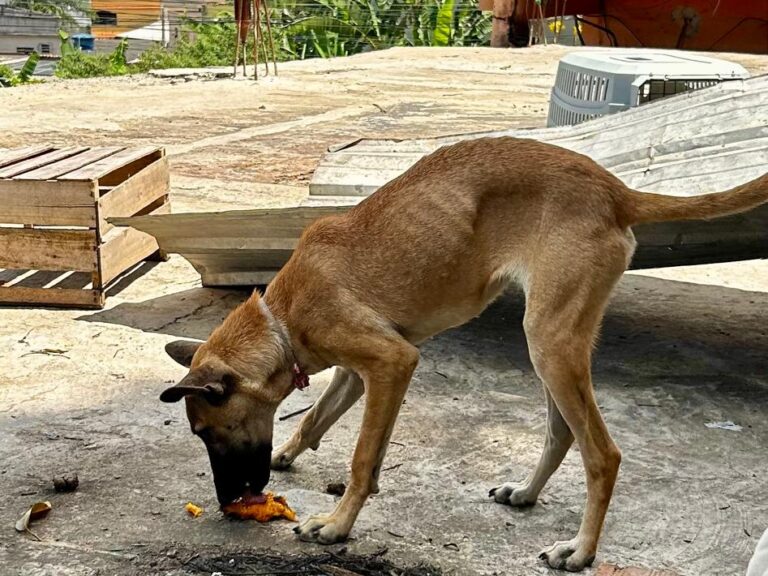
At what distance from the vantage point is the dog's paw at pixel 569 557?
155 inches

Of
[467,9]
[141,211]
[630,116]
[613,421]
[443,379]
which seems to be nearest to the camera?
[613,421]

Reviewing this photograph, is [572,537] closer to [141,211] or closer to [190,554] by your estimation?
[190,554]

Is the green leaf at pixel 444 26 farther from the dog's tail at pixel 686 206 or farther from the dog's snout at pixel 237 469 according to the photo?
the dog's snout at pixel 237 469

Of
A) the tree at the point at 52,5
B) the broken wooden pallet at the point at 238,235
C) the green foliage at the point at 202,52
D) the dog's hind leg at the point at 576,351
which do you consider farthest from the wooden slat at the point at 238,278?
the tree at the point at 52,5

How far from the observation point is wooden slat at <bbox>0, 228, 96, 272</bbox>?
6836mm

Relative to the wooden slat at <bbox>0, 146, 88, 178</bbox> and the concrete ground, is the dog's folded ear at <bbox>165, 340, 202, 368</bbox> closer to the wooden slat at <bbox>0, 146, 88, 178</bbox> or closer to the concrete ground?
the concrete ground

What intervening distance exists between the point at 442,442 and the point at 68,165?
3594 millimetres

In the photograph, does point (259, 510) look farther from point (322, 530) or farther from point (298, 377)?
point (298, 377)

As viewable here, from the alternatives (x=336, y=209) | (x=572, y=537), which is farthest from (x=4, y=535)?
(x=336, y=209)

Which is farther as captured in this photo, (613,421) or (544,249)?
(613,421)

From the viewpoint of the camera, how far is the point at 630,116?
659 cm

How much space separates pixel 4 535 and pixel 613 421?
2855 mm

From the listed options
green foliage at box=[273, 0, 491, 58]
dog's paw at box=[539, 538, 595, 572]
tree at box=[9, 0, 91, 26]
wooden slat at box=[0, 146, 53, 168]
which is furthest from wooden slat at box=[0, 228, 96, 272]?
tree at box=[9, 0, 91, 26]

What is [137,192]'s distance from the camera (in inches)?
295
